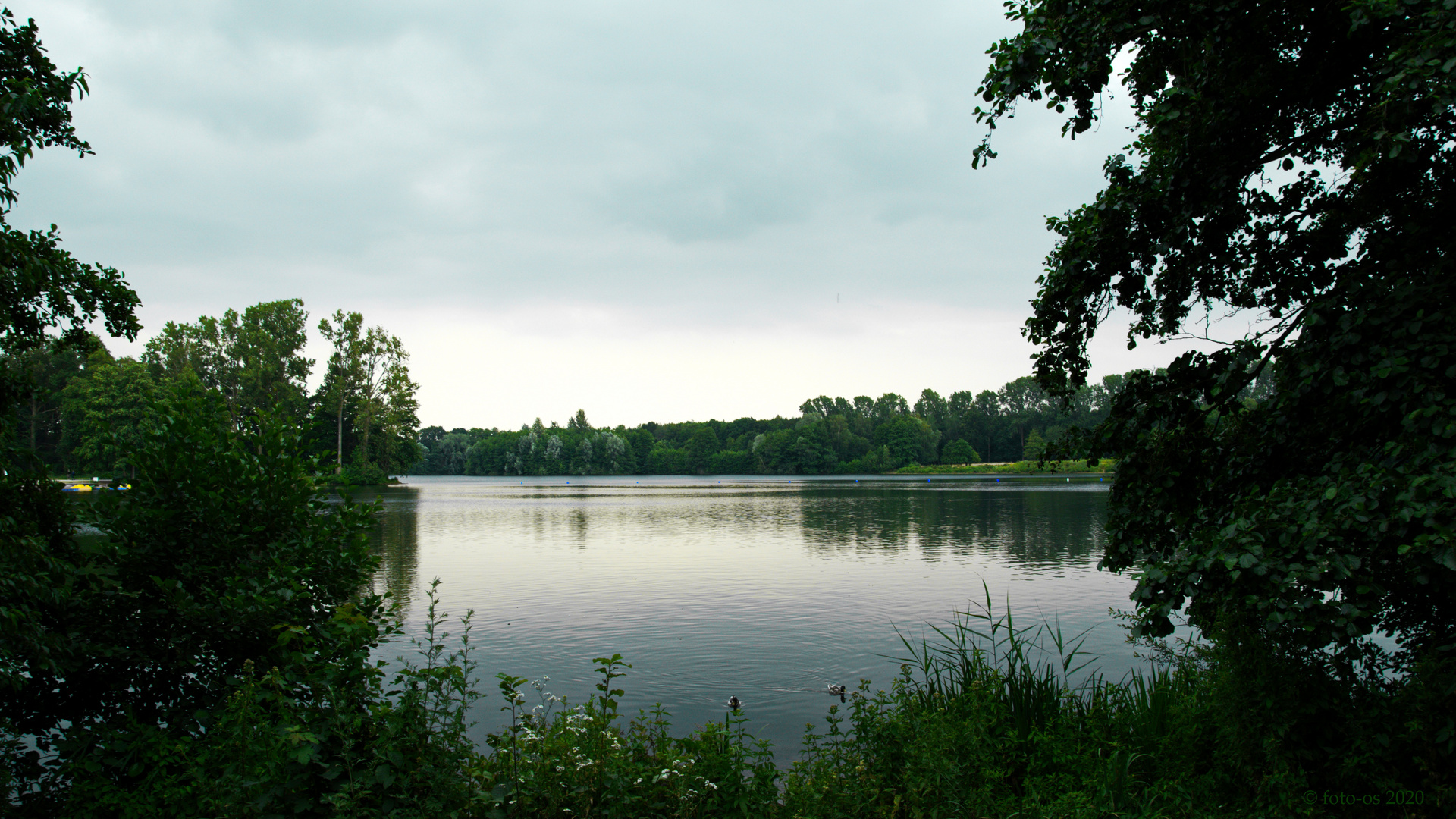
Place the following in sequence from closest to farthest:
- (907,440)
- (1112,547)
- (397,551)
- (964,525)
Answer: (1112,547) → (397,551) → (964,525) → (907,440)

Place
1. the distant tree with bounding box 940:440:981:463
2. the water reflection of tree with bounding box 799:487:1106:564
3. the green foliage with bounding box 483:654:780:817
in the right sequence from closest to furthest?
the green foliage with bounding box 483:654:780:817 → the water reflection of tree with bounding box 799:487:1106:564 → the distant tree with bounding box 940:440:981:463

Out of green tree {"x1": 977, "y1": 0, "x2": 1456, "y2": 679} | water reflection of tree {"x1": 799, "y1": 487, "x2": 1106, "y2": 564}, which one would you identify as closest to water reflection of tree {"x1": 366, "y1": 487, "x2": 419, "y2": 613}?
green tree {"x1": 977, "y1": 0, "x2": 1456, "y2": 679}

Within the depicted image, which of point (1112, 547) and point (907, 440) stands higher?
point (907, 440)

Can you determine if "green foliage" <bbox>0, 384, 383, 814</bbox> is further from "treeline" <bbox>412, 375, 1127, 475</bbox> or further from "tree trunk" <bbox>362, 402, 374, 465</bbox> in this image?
"treeline" <bbox>412, 375, 1127, 475</bbox>

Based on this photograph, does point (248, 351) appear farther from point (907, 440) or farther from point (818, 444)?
point (907, 440)

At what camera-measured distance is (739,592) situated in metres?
19.9

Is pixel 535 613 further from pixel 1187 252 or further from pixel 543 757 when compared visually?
pixel 1187 252

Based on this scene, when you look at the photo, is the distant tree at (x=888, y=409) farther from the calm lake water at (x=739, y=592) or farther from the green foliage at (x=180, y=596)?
the green foliage at (x=180, y=596)

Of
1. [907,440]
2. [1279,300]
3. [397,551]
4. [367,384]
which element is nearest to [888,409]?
[907,440]

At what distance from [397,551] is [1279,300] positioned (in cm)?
2738

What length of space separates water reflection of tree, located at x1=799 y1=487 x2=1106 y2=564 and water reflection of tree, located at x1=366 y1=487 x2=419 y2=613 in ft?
46.4

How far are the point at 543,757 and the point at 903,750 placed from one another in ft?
9.22

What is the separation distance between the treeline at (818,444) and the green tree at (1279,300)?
157937 mm

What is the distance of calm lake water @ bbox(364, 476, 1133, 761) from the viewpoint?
12133mm
